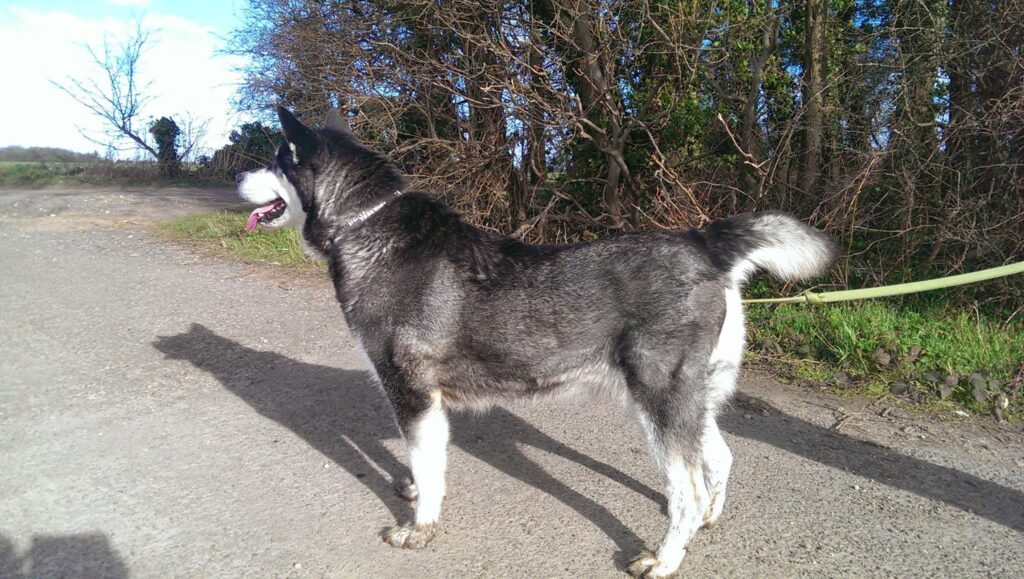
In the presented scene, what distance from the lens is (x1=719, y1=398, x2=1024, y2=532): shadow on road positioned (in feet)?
12.3

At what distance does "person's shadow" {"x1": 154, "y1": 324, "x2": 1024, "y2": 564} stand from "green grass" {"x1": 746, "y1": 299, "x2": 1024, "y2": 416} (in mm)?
1220

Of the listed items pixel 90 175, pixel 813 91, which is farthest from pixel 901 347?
pixel 90 175

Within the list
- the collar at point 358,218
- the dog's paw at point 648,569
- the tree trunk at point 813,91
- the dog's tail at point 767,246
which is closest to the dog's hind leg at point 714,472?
the dog's paw at point 648,569

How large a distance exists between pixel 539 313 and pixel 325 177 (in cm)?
167

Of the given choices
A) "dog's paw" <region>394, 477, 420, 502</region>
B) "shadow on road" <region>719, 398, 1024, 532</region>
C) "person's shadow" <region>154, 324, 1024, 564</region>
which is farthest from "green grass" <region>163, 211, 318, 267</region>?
"shadow on road" <region>719, 398, 1024, 532</region>

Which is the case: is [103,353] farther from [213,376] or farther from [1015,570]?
[1015,570]

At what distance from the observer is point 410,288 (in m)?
3.67

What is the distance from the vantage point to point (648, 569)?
3.22 metres

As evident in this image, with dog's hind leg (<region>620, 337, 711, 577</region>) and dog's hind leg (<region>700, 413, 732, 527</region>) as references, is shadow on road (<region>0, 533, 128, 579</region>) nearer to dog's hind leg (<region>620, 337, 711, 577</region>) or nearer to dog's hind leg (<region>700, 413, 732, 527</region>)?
dog's hind leg (<region>620, 337, 711, 577</region>)

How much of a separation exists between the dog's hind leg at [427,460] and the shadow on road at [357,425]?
11.6 inches

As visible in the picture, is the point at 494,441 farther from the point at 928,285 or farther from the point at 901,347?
the point at 901,347

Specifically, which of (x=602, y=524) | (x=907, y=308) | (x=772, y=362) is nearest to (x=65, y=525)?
(x=602, y=524)

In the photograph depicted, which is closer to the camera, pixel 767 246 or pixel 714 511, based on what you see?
pixel 767 246

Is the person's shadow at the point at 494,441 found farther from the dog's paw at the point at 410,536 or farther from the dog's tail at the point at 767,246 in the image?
the dog's tail at the point at 767,246
